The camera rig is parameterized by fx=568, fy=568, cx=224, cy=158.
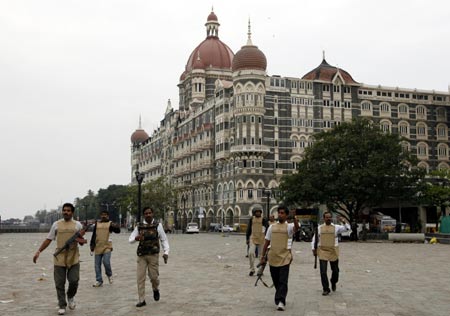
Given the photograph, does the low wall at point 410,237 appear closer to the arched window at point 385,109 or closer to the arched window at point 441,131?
the arched window at point 385,109

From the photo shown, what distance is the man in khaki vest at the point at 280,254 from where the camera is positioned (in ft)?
32.2

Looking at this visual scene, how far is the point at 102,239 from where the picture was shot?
1323 cm

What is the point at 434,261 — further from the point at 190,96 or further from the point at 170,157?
the point at 170,157

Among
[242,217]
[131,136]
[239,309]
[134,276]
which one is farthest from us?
[131,136]

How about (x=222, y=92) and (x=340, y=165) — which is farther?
(x=222, y=92)

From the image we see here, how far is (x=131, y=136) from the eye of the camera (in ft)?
401

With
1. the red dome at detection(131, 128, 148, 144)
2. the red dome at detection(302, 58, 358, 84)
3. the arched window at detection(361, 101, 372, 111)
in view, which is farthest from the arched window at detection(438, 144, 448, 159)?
the red dome at detection(131, 128, 148, 144)

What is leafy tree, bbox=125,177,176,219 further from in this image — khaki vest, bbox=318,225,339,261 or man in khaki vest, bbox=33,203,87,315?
man in khaki vest, bbox=33,203,87,315

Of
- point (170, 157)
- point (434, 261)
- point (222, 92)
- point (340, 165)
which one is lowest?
point (434, 261)

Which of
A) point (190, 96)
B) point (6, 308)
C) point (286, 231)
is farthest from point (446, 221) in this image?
point (190, 96)

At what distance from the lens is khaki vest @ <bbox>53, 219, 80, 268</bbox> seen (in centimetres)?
965

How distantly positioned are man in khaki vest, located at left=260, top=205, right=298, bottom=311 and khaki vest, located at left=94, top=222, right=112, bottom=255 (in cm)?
443

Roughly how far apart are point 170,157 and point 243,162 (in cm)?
2943

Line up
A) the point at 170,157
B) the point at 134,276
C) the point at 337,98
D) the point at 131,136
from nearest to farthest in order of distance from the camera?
1. the point at 134,276
2. the point at 337,98
3. the point at 170,157
4. the point at 131,136
